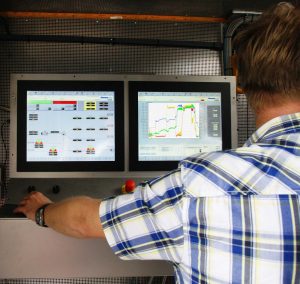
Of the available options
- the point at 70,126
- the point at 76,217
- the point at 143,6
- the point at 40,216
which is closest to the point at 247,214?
the point at 76,217

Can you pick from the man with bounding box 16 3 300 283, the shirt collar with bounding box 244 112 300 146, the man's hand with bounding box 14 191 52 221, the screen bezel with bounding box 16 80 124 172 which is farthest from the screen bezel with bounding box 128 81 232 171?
the shirt collar with bounding box 244 112 300 146

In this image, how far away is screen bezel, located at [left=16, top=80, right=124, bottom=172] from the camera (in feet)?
4.34

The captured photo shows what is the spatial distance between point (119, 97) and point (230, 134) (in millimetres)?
534

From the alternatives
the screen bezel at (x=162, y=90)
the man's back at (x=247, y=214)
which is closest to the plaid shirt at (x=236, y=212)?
the man's back at (x=247, y=214)

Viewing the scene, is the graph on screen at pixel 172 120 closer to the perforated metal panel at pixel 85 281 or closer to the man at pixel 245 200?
the man at pixel 245 200

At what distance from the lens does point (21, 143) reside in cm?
132

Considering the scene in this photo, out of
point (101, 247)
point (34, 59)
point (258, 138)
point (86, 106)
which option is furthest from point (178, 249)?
point (34, 59)

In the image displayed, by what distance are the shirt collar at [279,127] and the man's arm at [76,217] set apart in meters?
0.41

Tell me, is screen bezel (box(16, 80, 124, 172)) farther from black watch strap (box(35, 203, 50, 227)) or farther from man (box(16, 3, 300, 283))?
man (box(16, 3, 300, 283))

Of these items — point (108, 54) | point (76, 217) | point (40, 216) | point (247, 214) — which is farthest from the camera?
point (108, 54)

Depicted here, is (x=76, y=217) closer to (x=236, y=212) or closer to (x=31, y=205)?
(x=31, y=205)

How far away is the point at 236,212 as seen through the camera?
56 cm

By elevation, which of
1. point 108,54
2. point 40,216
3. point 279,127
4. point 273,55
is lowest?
point 40,216

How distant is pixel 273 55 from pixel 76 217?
1.99 feet
